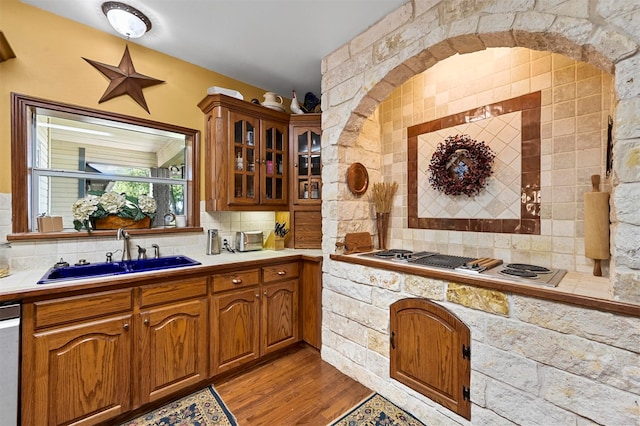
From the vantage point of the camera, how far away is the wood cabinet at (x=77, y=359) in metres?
1.40

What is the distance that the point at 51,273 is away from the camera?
1714mm

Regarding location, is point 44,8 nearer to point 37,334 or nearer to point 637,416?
point 37,334

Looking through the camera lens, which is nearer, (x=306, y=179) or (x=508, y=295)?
(x=508, y=295)

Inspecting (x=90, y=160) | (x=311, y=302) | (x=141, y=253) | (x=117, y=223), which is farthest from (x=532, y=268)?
(x=90, y=160)

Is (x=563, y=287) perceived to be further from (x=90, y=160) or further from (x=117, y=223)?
(x=90, y=160)

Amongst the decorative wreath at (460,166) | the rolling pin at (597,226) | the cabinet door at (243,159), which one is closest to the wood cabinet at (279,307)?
the cabinet door at (243,159)

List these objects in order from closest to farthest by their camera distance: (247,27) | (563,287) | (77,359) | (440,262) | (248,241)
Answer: (563,287) < (77,359) < (440,262) < (247,27) < (248,241)

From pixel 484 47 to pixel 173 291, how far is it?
8.02ft

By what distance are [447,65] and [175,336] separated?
2861 mm

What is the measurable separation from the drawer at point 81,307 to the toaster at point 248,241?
1071mm

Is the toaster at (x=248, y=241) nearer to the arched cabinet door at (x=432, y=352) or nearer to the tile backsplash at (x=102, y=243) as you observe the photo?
the tile backsplash at (x=102, y=243)

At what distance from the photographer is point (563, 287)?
126 centimetres

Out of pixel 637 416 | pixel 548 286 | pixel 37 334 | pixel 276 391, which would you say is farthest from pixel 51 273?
pixel 637 416

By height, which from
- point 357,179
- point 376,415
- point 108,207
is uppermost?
point 357,179
